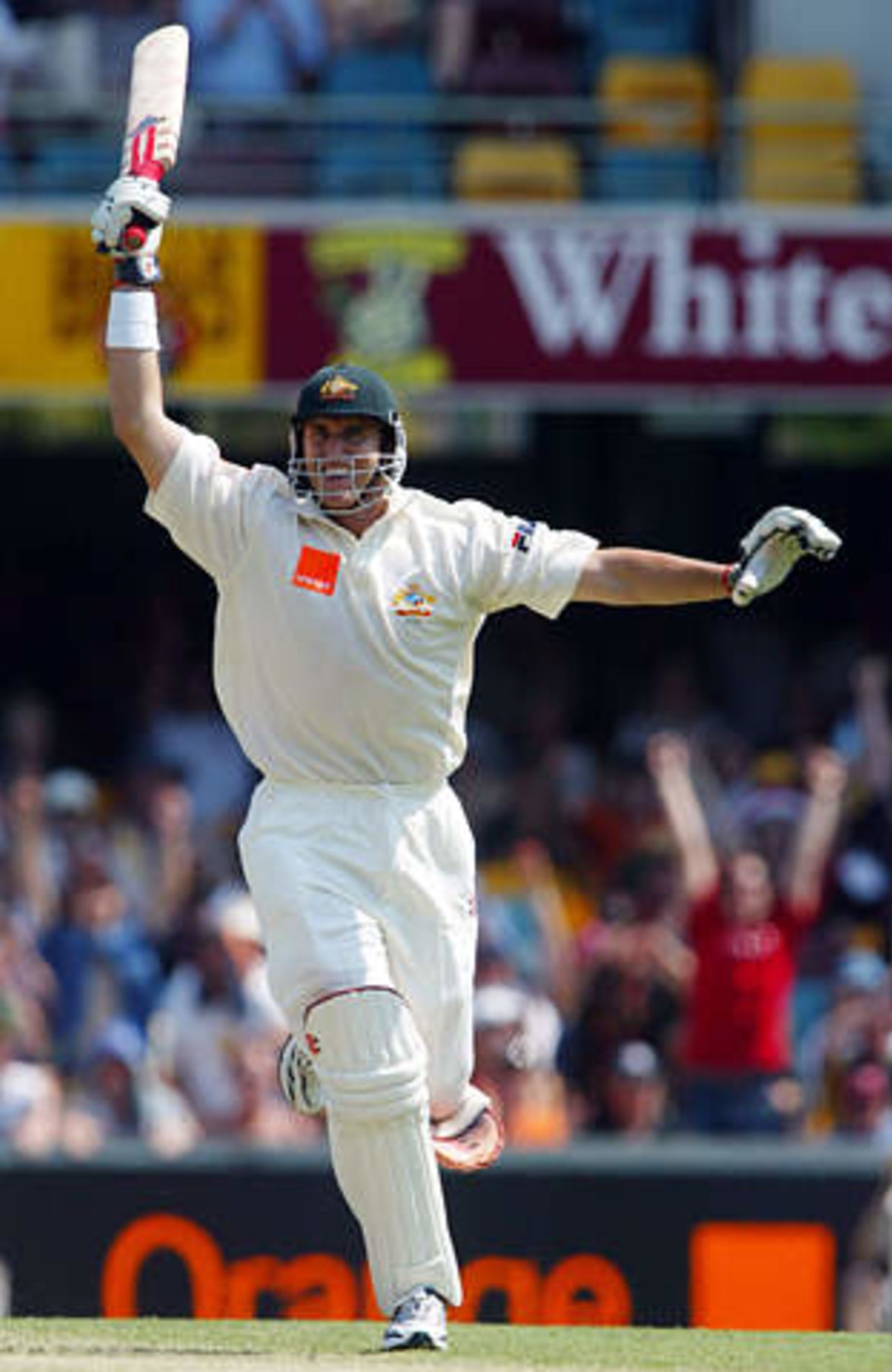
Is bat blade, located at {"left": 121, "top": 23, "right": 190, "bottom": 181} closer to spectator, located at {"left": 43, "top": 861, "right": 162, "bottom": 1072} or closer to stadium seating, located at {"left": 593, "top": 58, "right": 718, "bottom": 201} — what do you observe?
spectator, located at {"left": 43, "top": 861, "right": 162, "bottom": 1072}

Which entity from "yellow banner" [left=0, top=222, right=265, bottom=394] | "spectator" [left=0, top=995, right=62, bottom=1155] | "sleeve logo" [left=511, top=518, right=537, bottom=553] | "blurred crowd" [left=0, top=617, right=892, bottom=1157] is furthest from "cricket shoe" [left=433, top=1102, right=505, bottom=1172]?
"yellow banner" [left=0, top=222, right=265, bottom=394]

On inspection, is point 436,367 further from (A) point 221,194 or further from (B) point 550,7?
(B) point 550,7

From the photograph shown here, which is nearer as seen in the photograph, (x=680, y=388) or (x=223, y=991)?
(x=223, y=991)

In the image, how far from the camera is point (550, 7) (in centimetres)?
1417

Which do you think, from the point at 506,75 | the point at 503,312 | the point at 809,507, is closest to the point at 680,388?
the point at 503,312

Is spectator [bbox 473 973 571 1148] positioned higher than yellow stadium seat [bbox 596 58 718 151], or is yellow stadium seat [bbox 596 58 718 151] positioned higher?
yellow stadium seat [bbox 596 58 718 151]

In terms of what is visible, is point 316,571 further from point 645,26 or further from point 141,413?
point 645,26

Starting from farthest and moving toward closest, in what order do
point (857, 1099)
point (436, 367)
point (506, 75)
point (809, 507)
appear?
point (809, 507)
point (506, 75)
point (436, 367)
point (857, 1099)

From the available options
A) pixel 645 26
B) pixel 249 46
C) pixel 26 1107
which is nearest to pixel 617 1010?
pixel 26 1107

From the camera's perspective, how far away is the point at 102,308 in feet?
41.9

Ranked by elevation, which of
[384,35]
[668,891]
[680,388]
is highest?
[384,35]

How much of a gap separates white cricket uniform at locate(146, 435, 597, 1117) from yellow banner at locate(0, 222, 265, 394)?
6.35m

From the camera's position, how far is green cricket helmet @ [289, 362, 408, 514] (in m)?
6.38

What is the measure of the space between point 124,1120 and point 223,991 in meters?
0.55
